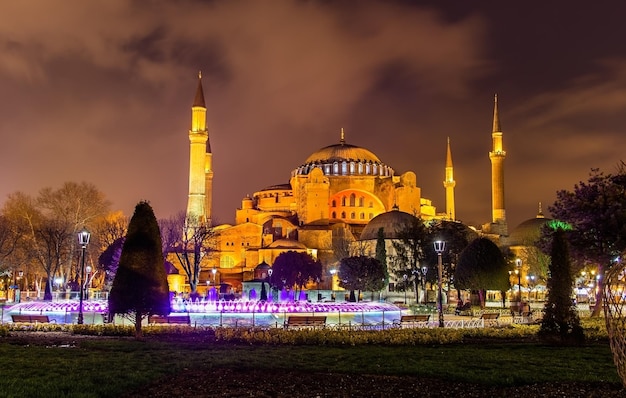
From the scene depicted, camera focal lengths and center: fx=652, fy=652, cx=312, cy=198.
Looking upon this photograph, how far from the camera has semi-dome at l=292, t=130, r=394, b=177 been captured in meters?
77.6

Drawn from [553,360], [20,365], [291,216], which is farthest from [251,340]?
Result: [291,216]

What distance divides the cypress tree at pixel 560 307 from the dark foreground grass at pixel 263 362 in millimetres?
482

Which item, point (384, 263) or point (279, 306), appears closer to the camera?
point (279, 306)

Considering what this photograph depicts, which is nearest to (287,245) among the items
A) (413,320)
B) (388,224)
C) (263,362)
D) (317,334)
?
(388,224)

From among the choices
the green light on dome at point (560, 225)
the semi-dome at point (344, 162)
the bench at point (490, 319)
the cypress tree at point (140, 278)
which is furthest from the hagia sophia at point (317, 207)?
the cypress tree at point (140, 278)

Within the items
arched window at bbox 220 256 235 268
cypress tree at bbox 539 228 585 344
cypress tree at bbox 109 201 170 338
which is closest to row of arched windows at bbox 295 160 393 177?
arched window at bbox 220 256 235 268

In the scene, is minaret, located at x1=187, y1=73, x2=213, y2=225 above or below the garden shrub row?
above

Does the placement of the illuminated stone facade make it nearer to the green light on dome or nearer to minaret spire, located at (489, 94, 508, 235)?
minaret spire, located at (489, 94, 508, 235)

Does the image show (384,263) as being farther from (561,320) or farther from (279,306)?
(561,320)

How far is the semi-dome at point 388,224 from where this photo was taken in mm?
55062

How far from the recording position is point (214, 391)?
8422mm

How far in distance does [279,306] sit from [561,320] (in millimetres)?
17071

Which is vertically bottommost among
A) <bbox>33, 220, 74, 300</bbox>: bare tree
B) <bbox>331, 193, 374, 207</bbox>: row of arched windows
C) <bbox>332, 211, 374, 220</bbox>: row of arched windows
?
<bbox>33, 220, 74, 300</bbox>: bare tree

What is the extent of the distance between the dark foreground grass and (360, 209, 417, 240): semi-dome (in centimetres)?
4126
